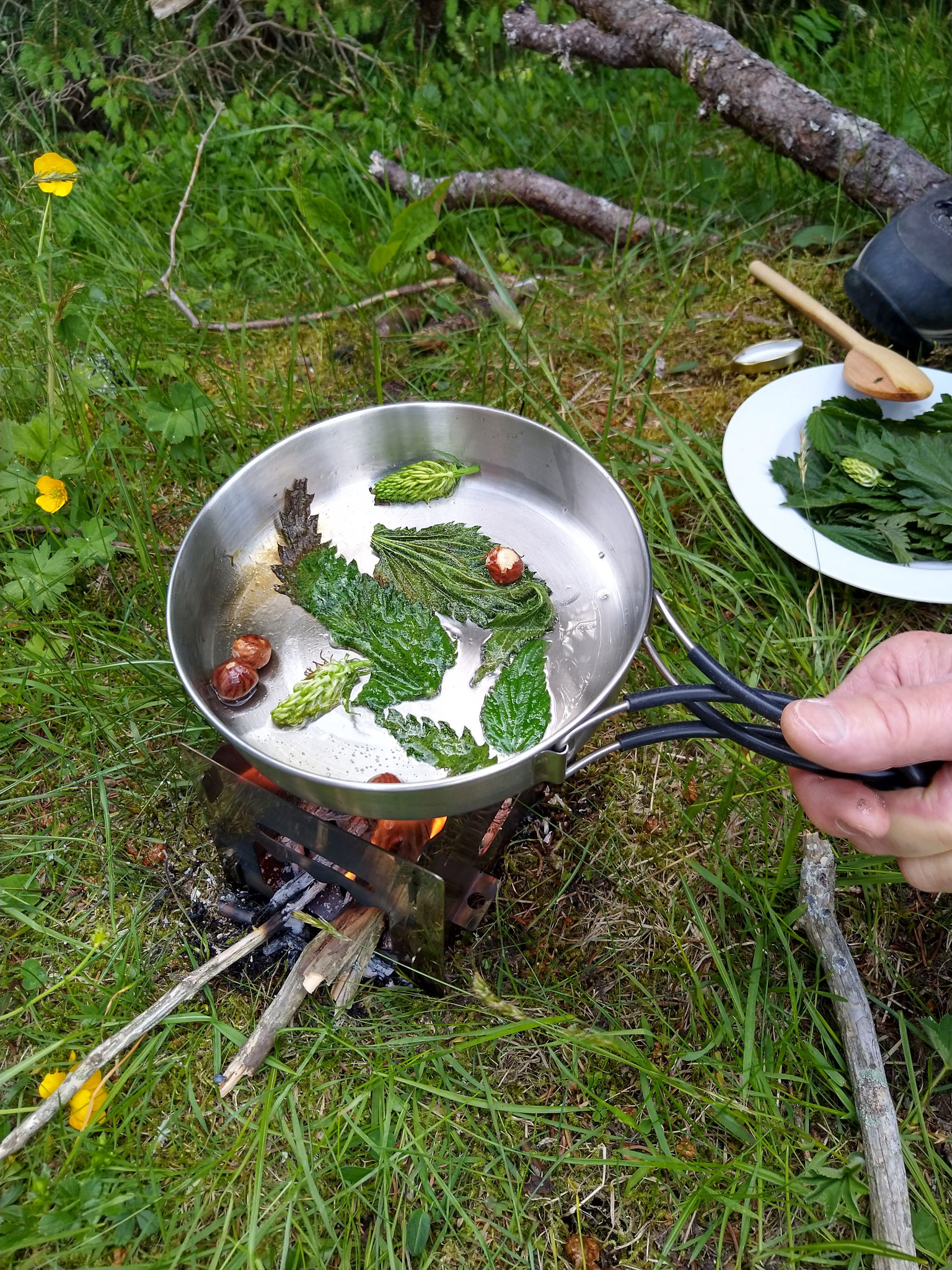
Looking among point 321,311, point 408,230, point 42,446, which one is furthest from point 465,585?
point 321,311

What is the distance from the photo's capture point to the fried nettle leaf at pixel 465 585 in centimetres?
231

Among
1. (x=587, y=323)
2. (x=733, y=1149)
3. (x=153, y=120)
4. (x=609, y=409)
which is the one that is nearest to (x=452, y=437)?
(x=609, y=409)

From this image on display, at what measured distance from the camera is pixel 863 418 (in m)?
3.21

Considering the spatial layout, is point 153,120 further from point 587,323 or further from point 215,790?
point 215,790

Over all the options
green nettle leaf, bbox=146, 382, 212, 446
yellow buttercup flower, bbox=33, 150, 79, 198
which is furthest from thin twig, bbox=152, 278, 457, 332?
yellow buttercup flower, bbox=33, 150, 79, 198

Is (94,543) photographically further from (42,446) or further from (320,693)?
(320,693)

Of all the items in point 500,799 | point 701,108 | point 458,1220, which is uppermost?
point 701,108

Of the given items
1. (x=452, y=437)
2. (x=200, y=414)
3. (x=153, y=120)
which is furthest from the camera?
(x=153, y=120)

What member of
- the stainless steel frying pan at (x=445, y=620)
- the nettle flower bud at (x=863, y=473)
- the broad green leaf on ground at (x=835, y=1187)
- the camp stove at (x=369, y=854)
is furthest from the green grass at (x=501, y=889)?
the stainless steel frying pan at (x=445, y=620)

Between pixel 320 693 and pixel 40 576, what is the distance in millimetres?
1339

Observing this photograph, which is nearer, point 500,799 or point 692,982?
point 500,799

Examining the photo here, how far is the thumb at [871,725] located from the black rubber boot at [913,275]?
8.08 ft

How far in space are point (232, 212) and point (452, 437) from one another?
2.61 m

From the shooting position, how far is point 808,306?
12.2 ft
